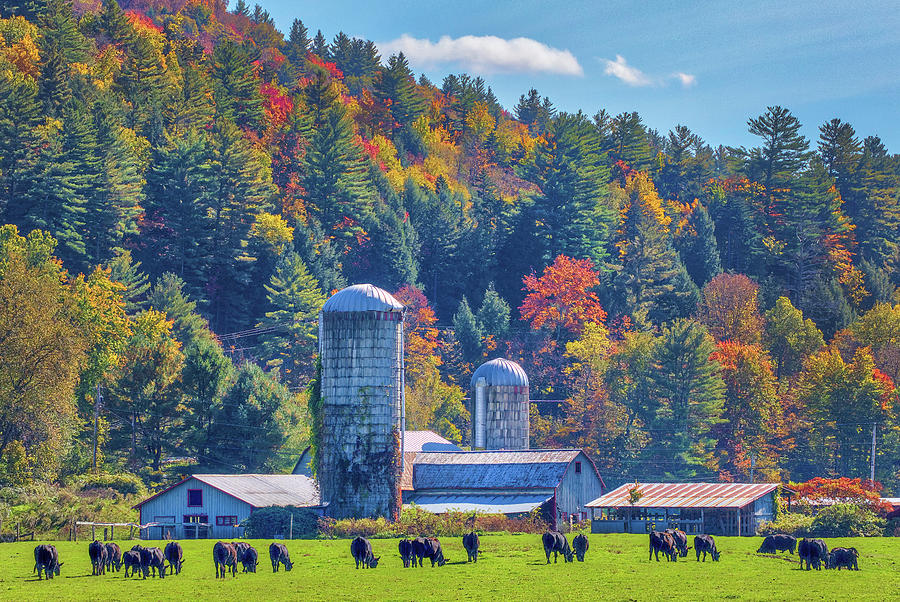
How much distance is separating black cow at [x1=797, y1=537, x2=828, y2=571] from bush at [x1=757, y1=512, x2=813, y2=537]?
1824 cm

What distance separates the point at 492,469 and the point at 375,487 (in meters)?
8.39

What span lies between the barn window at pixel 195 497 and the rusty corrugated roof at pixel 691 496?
1979cm

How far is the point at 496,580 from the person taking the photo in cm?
4209

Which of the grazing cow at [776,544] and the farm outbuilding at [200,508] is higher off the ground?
the farm outbuilding at [200,508]

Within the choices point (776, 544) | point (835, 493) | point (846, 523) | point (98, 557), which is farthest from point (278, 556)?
point (835, 493)

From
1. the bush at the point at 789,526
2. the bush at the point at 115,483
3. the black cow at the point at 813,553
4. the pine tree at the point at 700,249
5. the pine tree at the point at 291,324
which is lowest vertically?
the black cow at the point at 813,553

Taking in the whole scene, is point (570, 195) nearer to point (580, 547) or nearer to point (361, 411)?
point (361, 411)

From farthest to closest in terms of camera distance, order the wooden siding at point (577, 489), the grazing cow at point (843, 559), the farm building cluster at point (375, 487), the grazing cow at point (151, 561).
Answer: the wooden siding at point (577, 489), the farm building cluster at point (375, 487), the grazing cow at point (843, 559), the grazing cow at point (151, 561)

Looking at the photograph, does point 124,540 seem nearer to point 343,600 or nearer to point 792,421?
point 343,600

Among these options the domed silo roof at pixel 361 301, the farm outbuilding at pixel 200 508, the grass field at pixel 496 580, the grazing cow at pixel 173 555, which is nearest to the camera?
the grass field at pixel 496 580

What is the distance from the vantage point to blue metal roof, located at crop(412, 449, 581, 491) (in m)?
72.6

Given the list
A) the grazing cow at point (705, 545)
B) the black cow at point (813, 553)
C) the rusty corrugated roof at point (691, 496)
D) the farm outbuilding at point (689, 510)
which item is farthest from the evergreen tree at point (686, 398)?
the black cow at point (813, 553)

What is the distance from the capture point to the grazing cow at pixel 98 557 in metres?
45.3

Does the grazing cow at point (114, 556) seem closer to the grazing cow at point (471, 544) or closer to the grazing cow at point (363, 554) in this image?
the grazing cow at point (363, 554)
